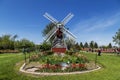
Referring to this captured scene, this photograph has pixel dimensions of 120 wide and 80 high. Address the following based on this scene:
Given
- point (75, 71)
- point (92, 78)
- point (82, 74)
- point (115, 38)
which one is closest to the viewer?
point (92, 78)

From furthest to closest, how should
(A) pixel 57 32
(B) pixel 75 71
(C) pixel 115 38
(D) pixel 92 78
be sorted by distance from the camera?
(C) pixel 115 38 < (A) pixel 57 32 < (B) pixel 75 71 < (D) pixel 92 78

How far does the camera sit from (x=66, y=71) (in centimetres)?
2105

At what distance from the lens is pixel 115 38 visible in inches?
2736

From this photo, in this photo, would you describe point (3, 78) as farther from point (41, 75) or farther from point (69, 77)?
point (69, 77)

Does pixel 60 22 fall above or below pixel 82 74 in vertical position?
above

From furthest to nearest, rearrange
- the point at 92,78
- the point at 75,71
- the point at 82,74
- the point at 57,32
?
the point at 57,32 → the point at 75,71 → the point at 82,74 → the point at 92,78

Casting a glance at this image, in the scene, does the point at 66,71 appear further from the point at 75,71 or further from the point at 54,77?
the point at 54,77

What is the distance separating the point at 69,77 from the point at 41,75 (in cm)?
287

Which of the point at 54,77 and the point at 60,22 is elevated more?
the point at 60,22

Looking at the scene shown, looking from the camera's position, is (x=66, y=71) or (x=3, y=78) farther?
(x=66, y=71)

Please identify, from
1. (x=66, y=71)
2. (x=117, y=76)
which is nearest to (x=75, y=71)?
(x=66, y=71)

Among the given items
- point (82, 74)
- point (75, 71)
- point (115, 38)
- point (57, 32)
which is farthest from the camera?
point (115, 38)

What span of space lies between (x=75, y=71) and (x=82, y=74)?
1.42m

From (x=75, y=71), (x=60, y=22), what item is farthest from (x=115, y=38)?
(x=75, y=71)
